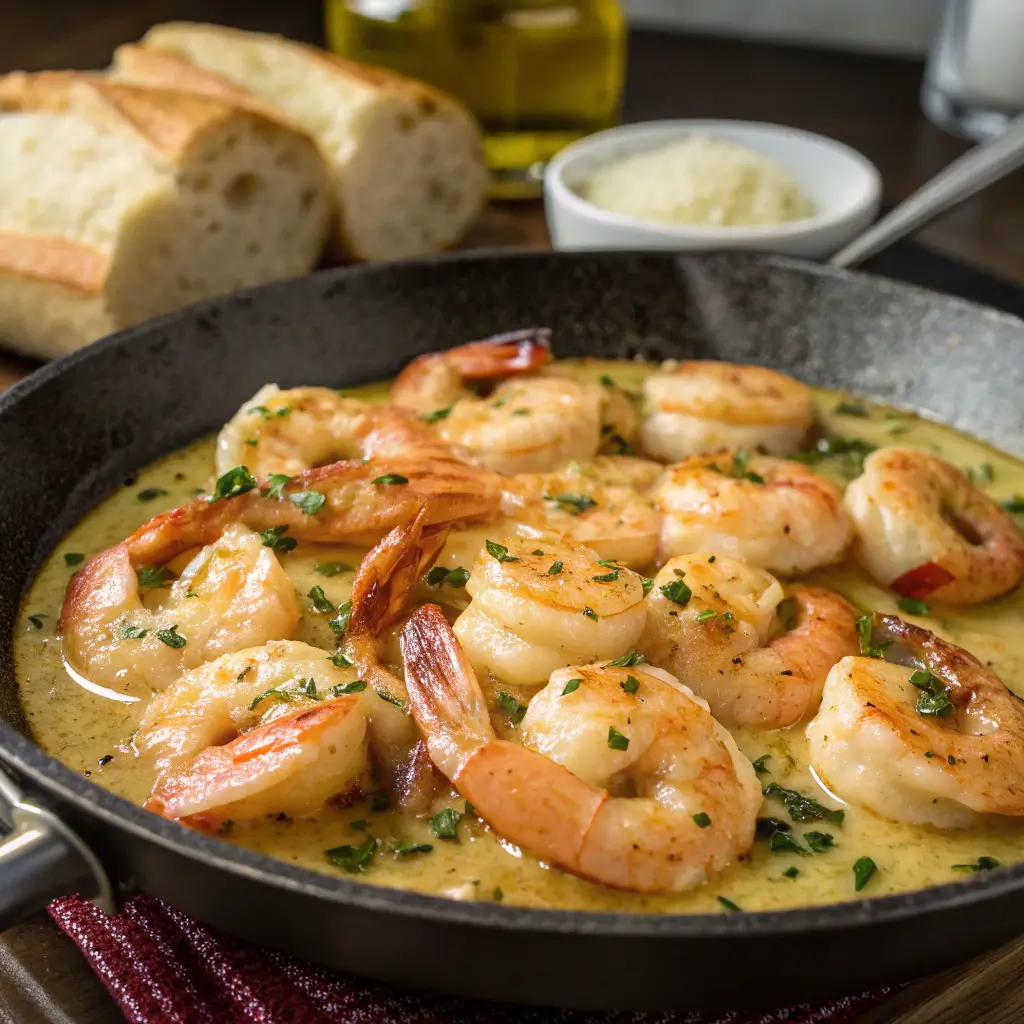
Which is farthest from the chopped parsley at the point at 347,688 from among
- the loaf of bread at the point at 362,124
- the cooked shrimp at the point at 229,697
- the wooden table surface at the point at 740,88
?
the loaf of bread at the point at 362,124

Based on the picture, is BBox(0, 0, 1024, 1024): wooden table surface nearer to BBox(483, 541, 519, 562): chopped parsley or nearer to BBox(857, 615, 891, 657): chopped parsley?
BBox(483, 541, 519, 562): chopped parsley

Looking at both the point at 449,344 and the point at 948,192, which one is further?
the point at 948,192

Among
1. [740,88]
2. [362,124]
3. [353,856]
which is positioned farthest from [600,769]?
[740,88]

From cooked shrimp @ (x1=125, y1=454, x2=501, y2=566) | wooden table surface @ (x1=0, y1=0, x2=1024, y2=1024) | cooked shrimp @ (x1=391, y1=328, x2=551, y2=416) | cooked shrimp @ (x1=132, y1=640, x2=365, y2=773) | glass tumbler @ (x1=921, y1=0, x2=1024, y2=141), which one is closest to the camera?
cooked shrimp @ (x1=132, y1=640, x2=365, y2=773)

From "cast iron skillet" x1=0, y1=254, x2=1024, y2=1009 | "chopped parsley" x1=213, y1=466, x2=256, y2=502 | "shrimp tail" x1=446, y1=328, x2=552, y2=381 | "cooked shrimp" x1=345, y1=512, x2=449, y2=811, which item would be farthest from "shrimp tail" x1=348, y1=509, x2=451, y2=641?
"shrimp tail" x1=446, y1=328, x2=552, y2=381

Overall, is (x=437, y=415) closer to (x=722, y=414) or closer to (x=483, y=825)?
(x=722, y=414)

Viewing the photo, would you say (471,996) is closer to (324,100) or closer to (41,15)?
(324,100)

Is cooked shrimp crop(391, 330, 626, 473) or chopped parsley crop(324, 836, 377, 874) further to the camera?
cooked shrimp crop(391, 330, 626, 473)
